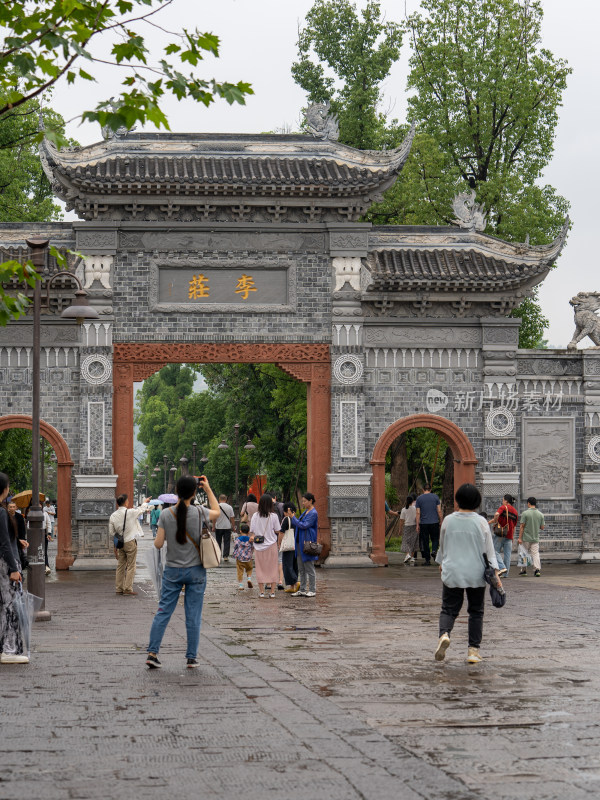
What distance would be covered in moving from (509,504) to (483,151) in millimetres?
16174

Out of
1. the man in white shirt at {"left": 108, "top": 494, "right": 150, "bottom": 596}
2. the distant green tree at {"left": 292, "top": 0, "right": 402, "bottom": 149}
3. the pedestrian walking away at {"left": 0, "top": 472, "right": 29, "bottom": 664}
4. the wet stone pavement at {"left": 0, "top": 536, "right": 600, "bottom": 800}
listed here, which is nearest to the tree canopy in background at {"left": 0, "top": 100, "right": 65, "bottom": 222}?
the distant green tree at {"left": 292, "top": 0, "right": 402, "bottom": 149}

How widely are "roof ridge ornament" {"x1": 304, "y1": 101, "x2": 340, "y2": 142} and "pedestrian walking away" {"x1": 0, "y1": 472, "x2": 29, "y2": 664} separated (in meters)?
17.1

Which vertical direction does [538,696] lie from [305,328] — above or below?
below

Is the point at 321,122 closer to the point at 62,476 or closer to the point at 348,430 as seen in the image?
the point at 348,430

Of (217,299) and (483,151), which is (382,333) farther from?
(483,151)

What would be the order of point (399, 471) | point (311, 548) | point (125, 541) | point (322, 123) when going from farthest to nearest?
point (399, 471) → point (322, 123) → point (125, 541) → point (311, 548)

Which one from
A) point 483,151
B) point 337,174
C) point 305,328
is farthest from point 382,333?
point 483,151

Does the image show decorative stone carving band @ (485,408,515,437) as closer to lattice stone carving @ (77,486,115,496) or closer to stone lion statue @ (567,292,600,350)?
stone lion statue @ (567,292,600,350)

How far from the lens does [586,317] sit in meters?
27.4

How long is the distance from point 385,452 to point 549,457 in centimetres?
379

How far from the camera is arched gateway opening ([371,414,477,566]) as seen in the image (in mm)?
25797

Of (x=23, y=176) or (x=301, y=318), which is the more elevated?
(x=23, y=176)

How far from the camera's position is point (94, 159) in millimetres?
25438

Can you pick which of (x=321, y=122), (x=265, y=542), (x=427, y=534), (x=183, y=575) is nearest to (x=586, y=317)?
(x=427, y=534)
